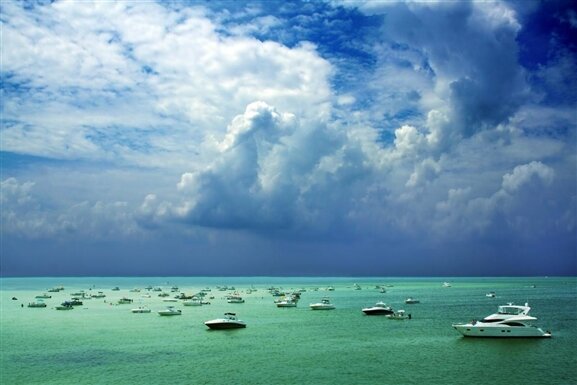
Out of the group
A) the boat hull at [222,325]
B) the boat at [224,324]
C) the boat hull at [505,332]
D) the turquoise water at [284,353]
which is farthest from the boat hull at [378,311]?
the boat hull at [505,332]

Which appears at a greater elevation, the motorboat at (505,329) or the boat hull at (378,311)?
the motorboat at (505,329)

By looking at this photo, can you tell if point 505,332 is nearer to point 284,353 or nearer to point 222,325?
point 284,353

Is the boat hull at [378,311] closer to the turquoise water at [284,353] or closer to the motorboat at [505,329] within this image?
the turquoise water at [284,353]

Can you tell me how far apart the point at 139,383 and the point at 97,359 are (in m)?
15.1

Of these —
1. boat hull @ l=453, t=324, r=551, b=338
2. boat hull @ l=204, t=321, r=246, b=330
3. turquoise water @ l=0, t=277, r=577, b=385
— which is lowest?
turquoise water @ l=0, t=277, r=577, b=385

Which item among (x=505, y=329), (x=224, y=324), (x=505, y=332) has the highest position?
(x=505, y=329)

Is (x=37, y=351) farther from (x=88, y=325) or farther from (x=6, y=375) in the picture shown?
(x=88, y=325)

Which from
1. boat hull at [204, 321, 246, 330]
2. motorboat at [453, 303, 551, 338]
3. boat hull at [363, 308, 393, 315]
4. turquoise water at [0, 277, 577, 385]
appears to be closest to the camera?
turquoise water at [0, 277, 577, 385]

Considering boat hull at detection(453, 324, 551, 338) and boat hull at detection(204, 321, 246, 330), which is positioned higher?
boat hull at detection(453, 324, 551, 338)

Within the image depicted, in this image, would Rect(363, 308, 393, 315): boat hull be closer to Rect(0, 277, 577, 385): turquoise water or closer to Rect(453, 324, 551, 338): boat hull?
Rect(0, 277, 577, 385): turquoise water

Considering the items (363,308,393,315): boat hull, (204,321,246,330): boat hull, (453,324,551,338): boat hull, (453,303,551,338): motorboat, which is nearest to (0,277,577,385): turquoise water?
(453,324,551,338): boat hull

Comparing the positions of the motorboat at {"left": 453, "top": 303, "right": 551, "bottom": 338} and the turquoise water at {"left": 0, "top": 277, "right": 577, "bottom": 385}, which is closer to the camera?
the turquoise water at {"left": 0, "top": 277, "right": 577, "bottom": 385}

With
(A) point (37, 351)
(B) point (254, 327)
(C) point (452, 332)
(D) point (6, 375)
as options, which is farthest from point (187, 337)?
(C) point (452, 332)

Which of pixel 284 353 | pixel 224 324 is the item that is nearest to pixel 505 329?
pixel 284 353
